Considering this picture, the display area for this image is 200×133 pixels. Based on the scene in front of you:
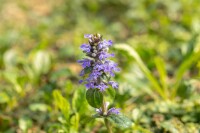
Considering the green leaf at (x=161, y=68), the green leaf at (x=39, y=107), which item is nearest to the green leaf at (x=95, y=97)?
the green leaf at (x=39, y=107)

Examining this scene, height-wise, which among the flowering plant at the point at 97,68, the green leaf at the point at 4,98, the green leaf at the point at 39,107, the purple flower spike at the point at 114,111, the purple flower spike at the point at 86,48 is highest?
the green leaf at the point at 4,98

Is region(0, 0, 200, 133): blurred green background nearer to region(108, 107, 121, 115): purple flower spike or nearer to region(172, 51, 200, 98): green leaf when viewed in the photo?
region(172, 51, 200, 98): green leaf

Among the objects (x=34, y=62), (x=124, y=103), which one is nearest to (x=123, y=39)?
(x=34, y=62)

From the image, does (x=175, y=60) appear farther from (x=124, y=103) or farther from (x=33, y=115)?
(x=33, y=115)

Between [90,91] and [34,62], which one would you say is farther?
[34,62]

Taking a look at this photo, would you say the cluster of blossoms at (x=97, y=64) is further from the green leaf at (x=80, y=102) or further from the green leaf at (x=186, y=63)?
the green leaf at (x=186, y=63)

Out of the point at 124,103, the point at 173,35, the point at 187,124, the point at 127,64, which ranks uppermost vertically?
the point at 173,35

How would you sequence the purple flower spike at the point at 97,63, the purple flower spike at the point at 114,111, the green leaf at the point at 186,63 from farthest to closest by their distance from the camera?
the green leaf at the point at 186,63
the purple flower spike at the point at 114,111
the purple flower spike at the point at 97,63
